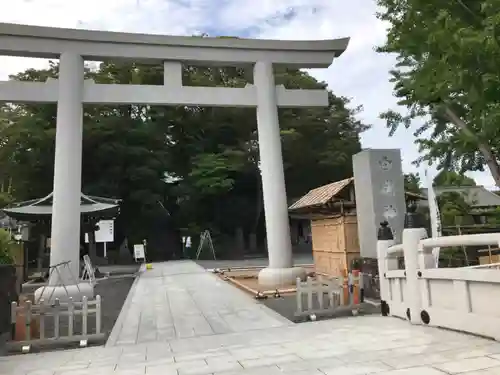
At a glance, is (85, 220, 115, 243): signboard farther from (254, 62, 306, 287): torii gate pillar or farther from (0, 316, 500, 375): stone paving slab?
(0, 316, 500, 375): stone paving slab

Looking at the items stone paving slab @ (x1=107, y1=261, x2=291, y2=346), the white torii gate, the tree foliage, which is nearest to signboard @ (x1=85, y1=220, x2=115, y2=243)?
the tree foliage

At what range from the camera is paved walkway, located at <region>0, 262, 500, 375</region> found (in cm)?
391

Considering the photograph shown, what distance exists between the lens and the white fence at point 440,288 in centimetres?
462

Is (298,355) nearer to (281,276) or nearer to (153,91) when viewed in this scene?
(281,276)

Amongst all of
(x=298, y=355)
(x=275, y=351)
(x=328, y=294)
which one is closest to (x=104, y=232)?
(x=328, y=294)

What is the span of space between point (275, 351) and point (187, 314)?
3.54 m

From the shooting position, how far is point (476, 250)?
9.92 meters

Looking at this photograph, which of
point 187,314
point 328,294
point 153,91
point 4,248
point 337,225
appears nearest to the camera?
point 4,248

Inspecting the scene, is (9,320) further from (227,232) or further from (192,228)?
(227,232)

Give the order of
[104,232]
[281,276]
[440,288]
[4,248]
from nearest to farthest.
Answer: [440,288] → [4,248] → [281,276] → [104,232]

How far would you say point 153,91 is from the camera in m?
10.3

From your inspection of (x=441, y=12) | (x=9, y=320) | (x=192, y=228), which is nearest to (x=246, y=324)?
(x=9, y=320)

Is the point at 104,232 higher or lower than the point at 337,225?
higher

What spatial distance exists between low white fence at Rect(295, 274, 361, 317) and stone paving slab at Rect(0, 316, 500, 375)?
903 mm
